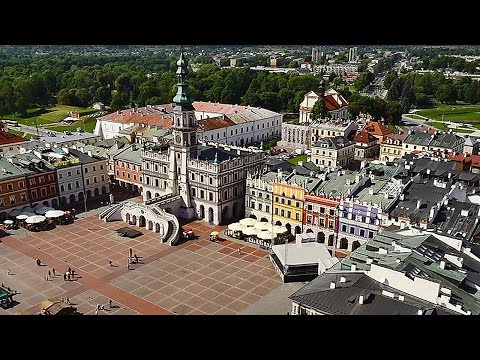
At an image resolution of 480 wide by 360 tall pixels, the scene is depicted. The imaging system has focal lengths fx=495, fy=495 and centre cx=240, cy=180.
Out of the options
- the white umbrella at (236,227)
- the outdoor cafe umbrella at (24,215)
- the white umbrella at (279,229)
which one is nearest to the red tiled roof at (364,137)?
the white umbrella at (279,229)

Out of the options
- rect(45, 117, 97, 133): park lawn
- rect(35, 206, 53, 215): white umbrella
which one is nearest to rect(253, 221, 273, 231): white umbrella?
rect(35, 206, 53, 215): white umbrella

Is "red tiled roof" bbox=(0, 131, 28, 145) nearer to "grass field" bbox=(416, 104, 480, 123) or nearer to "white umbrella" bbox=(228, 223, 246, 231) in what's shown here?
"white umbrella" bbox=(228, 223, 246, 231)

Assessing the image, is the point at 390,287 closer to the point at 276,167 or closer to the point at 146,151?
the point at 276,167

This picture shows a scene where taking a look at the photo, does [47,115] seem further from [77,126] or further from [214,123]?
[214,123]

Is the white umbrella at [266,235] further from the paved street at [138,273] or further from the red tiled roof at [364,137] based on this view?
the red tiled roof at [364,137]

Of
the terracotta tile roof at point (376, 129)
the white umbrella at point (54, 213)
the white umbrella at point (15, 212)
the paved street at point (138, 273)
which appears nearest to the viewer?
the paved street at point (138, 273)
